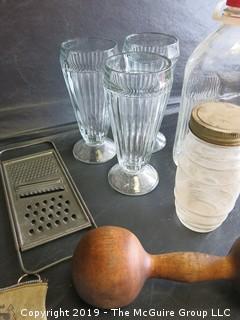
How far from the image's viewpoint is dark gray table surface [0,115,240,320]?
0.34 meters

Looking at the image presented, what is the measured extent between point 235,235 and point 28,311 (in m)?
0.27

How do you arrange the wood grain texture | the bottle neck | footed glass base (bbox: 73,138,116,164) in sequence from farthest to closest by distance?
footed glass base (bbox: 73,138,116,164), the bottle neck, the wood grain texture

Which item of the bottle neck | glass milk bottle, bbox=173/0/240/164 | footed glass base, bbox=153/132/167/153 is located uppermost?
the bottle neck

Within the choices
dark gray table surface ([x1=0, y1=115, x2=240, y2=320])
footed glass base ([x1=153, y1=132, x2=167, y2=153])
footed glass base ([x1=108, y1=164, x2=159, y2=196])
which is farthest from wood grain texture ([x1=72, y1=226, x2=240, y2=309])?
footed glass base ([x1=153, y1=132, x2=167, y2=153])

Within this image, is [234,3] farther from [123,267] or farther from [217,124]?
[123,267]

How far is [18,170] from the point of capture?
51cm

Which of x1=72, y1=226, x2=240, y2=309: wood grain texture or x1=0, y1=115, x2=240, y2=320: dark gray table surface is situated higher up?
x1=72, y1=226, x2=240, y2=309: wood grain texture

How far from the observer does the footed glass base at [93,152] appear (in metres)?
0.54

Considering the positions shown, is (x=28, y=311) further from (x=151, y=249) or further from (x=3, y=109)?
(x=3, y=109)

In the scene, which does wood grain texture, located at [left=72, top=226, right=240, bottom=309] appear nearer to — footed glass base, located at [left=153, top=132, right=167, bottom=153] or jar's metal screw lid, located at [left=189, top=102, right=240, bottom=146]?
jar's metal screw lid, located at [left=189, top=102, right=240, bottom=146]

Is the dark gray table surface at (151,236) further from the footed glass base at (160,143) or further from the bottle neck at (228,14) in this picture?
the bottle neck at (228,14)

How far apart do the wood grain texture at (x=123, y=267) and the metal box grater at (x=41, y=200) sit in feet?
0.32

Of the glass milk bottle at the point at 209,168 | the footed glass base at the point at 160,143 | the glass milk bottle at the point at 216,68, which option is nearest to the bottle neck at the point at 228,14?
the glass milk bottle at the point at 216,68

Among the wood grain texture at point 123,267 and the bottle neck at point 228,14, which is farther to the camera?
the bottle neck at point 228,14
